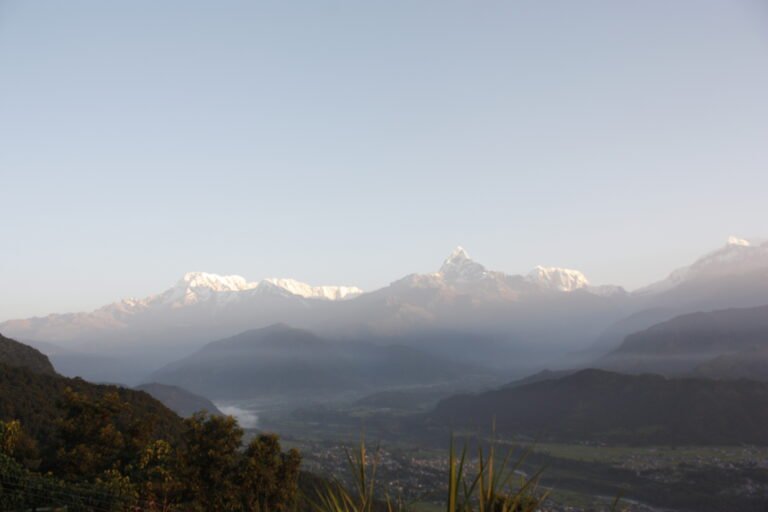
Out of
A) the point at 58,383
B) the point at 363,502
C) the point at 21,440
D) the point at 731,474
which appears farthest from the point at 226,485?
the point at 731,474

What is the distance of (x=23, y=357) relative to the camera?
15500cm

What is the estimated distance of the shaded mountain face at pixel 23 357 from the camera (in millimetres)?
147025

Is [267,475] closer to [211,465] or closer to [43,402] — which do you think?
[211,465]

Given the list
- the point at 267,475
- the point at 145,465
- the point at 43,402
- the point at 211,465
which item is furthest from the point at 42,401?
the point at 267,475

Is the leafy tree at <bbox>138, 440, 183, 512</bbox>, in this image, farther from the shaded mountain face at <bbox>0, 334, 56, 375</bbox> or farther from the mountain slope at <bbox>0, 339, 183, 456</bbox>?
the shaded mountain face at <bbox>0, 334, 56, 375</bbox>

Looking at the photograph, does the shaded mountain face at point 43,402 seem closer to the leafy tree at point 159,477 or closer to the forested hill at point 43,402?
the forested hill at point 43,402

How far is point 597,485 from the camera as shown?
197250mm

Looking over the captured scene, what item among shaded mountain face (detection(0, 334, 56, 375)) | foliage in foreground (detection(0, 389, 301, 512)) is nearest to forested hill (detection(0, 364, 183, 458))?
shaded mountain face (detection(0, 334, 56, 375))

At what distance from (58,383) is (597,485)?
17520 centimetres

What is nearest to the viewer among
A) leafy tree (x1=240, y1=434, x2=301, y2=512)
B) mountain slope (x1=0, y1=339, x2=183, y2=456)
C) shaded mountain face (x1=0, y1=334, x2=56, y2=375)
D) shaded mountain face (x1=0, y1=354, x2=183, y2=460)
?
leafy tree (x1=240, y1=434, x2=301, y2=512)

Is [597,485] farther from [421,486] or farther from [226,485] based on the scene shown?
[226,485]

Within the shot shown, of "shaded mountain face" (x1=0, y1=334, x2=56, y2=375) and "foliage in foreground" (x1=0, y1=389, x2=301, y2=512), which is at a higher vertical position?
"shaded mountain face" (x1=0, y1=334, x2=56, y2=375)

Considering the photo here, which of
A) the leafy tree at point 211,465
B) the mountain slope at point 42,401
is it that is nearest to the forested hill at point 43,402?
the mountain slope at point 42,401

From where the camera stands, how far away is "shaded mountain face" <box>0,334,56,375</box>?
14702 cm
